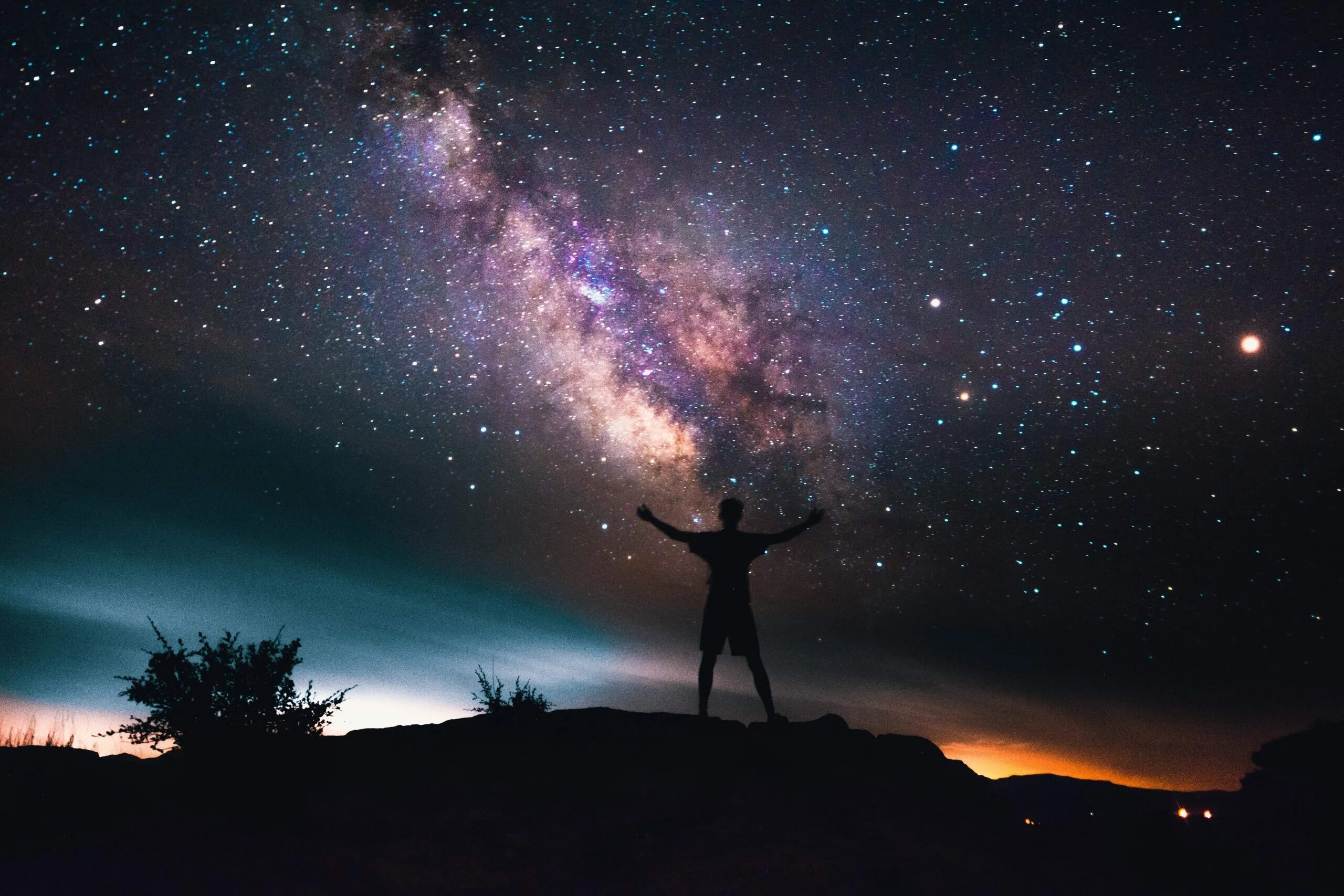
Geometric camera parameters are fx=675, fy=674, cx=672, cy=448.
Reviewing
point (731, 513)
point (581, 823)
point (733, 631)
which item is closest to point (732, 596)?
point (733, 631)

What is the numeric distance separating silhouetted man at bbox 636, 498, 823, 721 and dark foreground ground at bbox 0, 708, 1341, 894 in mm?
505

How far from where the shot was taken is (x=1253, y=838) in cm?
1466

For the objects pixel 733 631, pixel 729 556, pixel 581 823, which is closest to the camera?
pixel 581 823

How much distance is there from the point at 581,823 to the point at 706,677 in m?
2.27

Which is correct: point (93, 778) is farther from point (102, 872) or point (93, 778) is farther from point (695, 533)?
point (695, 533)

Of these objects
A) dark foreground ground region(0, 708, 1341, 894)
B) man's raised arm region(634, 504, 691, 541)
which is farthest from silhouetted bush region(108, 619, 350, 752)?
man's raised arm region(634, 504, 691, 541)

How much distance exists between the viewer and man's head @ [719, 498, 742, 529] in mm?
7570

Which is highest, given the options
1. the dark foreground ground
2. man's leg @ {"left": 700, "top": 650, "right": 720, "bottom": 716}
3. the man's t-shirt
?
the man's t-shirt

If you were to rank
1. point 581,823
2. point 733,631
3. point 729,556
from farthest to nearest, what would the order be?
point 729,556, point 733,631, point 581,823

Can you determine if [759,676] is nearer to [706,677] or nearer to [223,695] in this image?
[706,677]

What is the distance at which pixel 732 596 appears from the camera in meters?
7.21

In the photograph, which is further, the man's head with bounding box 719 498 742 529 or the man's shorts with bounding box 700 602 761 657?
the man's head with bounding box 719 498 742 529

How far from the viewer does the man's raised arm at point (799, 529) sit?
23.7ft

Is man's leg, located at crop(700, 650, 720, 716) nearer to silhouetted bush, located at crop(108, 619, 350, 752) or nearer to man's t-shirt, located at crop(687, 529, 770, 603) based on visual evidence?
man's t-shirt, located at crop(687, 529, 770, 603)
